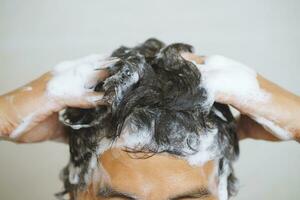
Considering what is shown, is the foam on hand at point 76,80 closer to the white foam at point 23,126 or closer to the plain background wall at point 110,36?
the white foam at point 23,126

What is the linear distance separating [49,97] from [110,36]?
0.71 meters

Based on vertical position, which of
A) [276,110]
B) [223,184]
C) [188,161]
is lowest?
[223,184]

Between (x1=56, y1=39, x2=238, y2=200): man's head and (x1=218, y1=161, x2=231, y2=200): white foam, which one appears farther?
(x1=218, y1=161, x2=231, y2=200): white foam

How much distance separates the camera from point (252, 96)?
100 cm

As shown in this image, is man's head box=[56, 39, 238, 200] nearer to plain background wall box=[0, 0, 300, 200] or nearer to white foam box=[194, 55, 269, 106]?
white foam box=[194, 55, 269, 106]

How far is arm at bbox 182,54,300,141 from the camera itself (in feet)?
3.25

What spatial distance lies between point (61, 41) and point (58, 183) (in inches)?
22.9

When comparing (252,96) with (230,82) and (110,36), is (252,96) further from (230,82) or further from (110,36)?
(110,36)

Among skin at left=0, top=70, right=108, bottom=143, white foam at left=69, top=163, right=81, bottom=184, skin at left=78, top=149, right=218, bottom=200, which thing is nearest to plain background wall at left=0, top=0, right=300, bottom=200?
white foam at left=69, top=163, right=81, bottom=184

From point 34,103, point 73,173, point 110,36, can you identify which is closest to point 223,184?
point 73,173

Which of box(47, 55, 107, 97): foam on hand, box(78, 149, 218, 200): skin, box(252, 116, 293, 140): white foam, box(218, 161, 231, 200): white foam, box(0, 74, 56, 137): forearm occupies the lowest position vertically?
box(218, 161, 231, 200): white foam

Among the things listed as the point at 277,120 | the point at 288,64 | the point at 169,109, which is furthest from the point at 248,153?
the point at 169,109

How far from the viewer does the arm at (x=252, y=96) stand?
39.0 inches

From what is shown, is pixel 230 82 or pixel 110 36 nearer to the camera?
pixel 230 82
